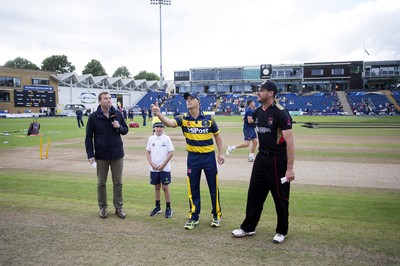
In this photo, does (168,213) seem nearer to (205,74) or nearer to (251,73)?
(251,73)

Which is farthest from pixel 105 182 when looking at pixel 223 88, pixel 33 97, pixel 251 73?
pixel 223 88

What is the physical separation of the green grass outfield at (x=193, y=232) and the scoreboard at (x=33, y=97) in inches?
1938

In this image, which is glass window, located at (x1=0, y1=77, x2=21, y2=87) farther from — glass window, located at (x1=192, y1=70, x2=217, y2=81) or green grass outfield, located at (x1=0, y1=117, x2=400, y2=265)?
green grass outfield, located at (x1=0, y1=117, x2=400, y2=265)

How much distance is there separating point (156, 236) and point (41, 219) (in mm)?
2385

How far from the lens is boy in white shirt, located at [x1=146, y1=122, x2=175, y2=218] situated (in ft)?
18.0

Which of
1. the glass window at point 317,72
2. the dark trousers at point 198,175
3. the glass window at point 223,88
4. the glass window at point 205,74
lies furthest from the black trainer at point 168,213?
the glass window at point 205,74

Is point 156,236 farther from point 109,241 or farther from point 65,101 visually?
point 65,101

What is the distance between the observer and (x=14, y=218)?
17.6 feet

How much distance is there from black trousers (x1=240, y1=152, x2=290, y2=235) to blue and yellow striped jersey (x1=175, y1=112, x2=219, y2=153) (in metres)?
0.94

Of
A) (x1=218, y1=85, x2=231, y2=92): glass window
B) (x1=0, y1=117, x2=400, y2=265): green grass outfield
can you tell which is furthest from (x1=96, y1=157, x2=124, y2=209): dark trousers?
(x1=218, y1=85, x2=231, y2=92): glass window

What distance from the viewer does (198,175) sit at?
16.5 feet

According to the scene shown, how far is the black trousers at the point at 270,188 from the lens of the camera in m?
4.34

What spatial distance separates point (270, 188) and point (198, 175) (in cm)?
127

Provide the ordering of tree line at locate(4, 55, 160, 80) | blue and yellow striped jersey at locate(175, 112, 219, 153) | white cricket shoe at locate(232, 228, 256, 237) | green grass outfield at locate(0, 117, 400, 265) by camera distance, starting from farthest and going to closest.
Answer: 1. tree line at locate(4, 55, 160, 80)
2. blue and yellow striped jersey at locate(175, 112, 219, 153)
3. white cricket shoe at locate(232, 228, 256, 237)
4. green grass outfield at locate(0, 117, 400, 265)
